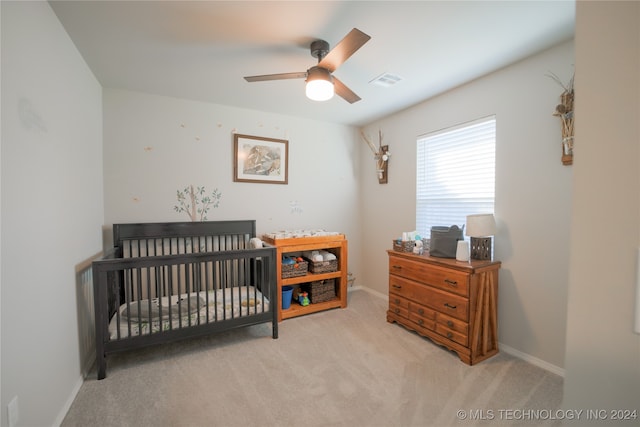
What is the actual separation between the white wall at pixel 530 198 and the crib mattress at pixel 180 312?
6.92ft

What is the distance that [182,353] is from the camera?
7.06ft

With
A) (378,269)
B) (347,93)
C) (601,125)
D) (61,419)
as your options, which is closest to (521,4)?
(347,93)

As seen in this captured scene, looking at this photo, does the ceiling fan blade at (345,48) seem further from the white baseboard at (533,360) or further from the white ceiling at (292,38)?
the white baseboard at (533,360)

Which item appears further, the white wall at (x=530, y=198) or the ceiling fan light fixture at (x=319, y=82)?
the white wall at (x=530, y=198)

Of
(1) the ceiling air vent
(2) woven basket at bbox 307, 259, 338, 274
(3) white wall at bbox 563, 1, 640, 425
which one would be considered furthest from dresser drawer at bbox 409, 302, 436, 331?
(1) the ceiling air vent

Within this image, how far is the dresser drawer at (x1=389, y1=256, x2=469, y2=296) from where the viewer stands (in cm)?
203

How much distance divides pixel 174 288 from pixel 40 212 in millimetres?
1643

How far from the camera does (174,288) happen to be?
9.09 ft

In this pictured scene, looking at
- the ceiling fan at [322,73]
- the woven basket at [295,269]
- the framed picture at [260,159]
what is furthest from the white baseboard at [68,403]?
the ceiling fan at [322,73]

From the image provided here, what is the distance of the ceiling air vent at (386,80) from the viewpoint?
2262 mm

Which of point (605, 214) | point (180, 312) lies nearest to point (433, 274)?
point (605, 214)

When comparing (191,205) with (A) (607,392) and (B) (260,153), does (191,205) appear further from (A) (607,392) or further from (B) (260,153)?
(A) (607,392)

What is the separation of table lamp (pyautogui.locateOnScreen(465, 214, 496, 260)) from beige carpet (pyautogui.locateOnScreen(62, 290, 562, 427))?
0.82m

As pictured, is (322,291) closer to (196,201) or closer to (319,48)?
(196,201)
